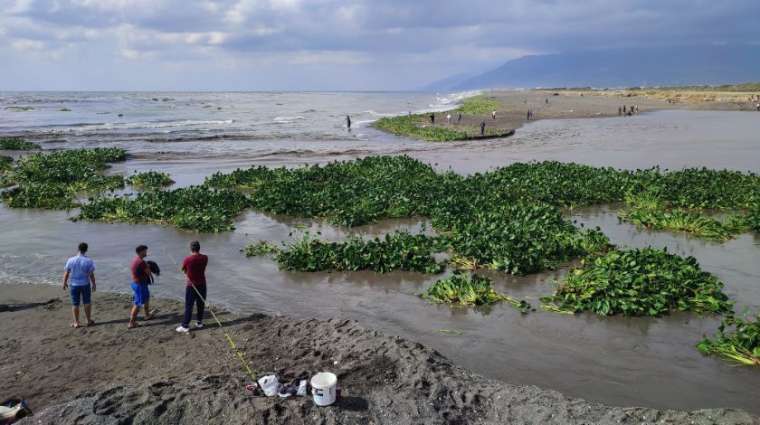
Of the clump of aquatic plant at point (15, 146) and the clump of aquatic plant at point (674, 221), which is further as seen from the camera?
the clump of aquatic plant at point (15, 146)

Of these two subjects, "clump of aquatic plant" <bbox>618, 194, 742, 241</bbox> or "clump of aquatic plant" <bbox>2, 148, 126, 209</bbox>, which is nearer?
"clump of aquatic plant" <bbox>618, 194, 742, 241</bbox>

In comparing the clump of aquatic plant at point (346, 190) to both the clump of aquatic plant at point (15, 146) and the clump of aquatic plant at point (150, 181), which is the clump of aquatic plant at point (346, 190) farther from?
the clump of aquatic plant at point (15, 146)

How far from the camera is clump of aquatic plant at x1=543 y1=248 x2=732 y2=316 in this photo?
10484 mm

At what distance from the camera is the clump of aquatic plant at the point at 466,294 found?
1116 centimetres

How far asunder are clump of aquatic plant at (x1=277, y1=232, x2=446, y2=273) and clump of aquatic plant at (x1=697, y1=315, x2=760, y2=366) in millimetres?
5836

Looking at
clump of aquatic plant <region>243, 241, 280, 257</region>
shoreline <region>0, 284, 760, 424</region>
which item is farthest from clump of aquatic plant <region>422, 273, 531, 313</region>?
clump of aquatic plant <region>243, 241, 280, 257</region>

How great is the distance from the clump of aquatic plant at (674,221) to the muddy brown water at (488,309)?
376mm

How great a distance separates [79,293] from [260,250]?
5.43m

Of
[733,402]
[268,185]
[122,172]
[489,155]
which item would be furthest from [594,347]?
[122,172]

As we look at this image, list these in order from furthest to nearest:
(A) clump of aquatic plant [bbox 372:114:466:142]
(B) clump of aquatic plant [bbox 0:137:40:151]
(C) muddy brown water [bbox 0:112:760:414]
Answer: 1. (A) clump of aquatic plant [bbox 372:114:466:142]
2. (B) clump of aquatic plant [bbox 0:137:40:151]
3. (C) muddy brown water [bbox 0:112:760:414]

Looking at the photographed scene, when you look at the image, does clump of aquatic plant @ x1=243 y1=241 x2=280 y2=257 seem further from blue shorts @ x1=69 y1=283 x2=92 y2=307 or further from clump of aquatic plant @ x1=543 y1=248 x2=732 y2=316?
clump of aquatic plant @ x1=543 y1=248 x2=732 y2=316

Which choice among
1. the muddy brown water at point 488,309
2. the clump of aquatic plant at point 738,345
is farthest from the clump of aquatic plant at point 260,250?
the clump of aquatic plant at point 738,345

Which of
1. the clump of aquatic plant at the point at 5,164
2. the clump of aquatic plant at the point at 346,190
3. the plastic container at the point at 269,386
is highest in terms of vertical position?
the clump of aquatic plant at the point at 5,164

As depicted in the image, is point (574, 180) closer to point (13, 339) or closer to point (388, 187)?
point (388, 187)
